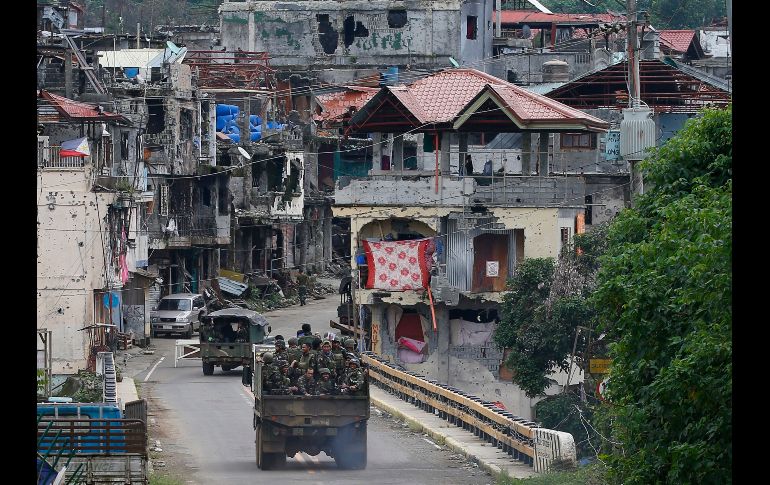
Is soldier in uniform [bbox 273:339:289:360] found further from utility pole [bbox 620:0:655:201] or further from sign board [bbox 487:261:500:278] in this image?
sign board [bbox 487:261:500:278]

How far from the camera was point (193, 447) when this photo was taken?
30656 millimetres

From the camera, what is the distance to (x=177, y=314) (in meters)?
61.4

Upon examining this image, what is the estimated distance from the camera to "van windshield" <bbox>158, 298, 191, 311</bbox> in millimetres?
61969

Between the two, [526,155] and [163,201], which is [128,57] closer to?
[163,201]

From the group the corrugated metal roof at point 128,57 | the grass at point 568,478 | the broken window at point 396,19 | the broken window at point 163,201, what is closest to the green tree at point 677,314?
the grass at point 568,478

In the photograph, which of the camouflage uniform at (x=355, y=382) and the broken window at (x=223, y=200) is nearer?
the camouflage uniform at (x=355, y=382)

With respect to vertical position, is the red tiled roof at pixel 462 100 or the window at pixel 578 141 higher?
the red tiled roof at pixel 462 100

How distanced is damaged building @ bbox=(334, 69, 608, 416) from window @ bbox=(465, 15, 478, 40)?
38065 millimetres

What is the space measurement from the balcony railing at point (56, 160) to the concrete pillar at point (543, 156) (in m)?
14.4

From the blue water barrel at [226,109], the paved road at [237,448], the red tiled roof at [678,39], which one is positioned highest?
the red tiled roof at [678,39]

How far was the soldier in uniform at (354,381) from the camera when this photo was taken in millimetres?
26266

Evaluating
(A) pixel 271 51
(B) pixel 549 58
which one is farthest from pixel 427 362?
(A) pixel 271 51

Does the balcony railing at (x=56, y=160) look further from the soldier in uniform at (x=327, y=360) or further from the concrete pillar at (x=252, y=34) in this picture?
the concrete pillar at (x=252, y=34)
